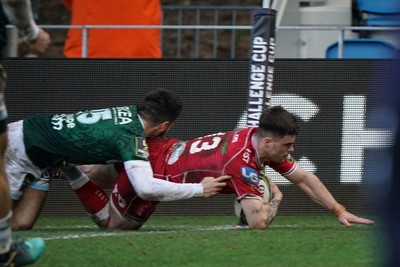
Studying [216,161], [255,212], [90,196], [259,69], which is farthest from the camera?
[259,69]

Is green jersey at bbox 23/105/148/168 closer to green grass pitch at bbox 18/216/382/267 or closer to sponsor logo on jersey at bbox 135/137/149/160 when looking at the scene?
sponsor logo on jersey at bbox 135/137/149/160

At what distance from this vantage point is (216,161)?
8406mm

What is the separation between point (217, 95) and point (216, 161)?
1.97 m

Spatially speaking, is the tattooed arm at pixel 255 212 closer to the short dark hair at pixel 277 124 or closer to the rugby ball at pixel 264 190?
the rugby ball at pixel 264 190

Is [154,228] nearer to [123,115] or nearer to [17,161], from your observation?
[123,115]

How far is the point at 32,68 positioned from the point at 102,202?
75.3 inches

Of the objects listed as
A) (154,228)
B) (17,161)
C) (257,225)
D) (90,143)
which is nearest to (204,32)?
(154,228)

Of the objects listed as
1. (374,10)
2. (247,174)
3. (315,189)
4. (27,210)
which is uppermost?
(374,10)

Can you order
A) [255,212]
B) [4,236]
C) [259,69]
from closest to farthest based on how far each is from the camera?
[4,236] → [255,212] → [259,69]

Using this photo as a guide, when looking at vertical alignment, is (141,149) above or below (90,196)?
above

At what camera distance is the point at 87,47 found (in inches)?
464

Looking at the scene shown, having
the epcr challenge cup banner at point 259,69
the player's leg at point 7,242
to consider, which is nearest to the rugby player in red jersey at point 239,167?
the epcr challenge cup banner at point 259,69

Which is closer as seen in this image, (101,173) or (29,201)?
(29,201)

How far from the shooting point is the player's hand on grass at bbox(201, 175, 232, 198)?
8.17 m
